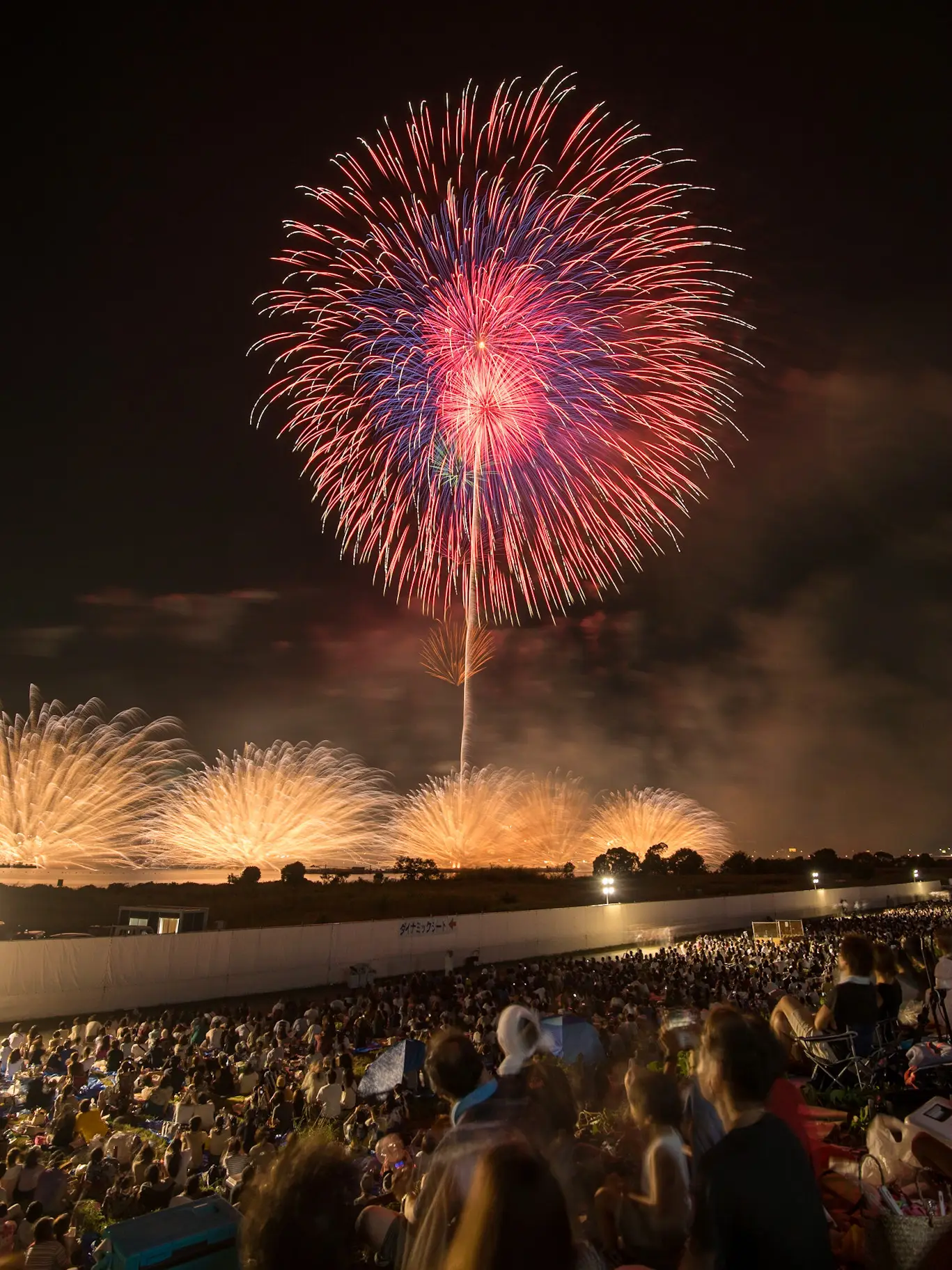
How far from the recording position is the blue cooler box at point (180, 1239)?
2.96m

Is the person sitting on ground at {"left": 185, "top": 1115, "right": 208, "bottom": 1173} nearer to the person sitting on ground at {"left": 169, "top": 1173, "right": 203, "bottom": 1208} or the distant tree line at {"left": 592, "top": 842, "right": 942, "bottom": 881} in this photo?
the person sitting on ground at {"left": 169, "top": 1173, "right": 203, "bottom": 1208}

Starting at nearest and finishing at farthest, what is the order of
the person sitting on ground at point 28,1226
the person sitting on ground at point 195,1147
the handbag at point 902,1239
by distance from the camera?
the handbag at point 902,1239
the person sitting on ground at point 28,1226
the person sitting on ground at point 195,1147

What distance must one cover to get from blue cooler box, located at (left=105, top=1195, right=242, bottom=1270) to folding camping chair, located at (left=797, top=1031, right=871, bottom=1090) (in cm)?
557

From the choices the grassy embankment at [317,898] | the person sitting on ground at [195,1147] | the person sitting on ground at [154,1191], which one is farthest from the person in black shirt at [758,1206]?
the grassy embankment at [317,898]

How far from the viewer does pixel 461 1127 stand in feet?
10.8

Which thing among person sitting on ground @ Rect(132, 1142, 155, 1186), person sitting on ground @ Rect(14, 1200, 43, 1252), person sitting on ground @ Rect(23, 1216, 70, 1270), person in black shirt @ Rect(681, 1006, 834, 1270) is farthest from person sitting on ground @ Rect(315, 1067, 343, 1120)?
person in black shirt @ Rect(681, 1006, 834, 1270)

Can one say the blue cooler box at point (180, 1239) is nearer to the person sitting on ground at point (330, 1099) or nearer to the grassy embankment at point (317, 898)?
the person sitting on ground at point (330, 1099)

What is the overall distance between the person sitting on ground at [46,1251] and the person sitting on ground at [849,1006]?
6.06m

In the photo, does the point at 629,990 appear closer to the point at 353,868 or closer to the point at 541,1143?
the point at 541,1143

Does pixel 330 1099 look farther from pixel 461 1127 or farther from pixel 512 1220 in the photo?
pixel 512 1220

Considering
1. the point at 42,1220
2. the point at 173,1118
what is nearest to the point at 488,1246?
the point at 42,1220

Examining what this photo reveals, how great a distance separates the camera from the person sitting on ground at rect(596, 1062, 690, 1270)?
12.0ft

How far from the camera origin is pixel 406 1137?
326 inches

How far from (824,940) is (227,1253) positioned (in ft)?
108
